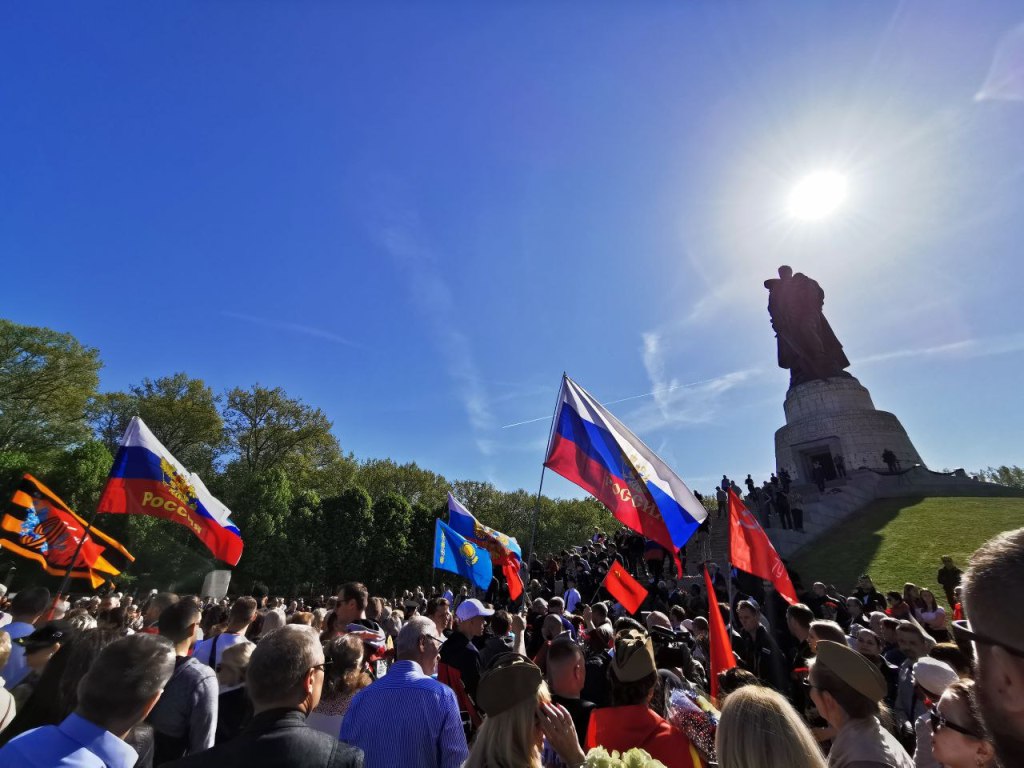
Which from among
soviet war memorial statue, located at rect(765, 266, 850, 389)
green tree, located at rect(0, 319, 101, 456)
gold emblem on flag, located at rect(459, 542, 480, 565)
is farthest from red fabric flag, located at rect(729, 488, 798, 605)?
green tree, located at rect(0, 319, 101, 456)

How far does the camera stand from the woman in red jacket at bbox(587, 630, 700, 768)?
275cm

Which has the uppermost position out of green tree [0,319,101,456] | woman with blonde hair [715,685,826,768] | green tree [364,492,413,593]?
green tree [0,319,101,456]

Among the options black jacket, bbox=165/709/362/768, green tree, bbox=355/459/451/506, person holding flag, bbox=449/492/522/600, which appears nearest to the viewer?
black jacket, bbox=165/709/362/768

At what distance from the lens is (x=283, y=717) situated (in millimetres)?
2254

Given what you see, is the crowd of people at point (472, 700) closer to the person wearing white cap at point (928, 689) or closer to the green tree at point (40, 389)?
the person wearing white cap at point (928, 689)

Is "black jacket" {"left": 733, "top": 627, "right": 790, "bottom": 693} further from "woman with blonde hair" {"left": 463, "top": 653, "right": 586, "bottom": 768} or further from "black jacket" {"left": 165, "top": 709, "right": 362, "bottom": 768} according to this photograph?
"black jacket" {"left": 165, "top": 709, "right": 362, "bottom": 768}

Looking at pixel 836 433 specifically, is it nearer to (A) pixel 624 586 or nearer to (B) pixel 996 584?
(A) pixel 624 586

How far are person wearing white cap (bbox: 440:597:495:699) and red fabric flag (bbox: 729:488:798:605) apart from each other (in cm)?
413

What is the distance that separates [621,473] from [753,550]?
255cm

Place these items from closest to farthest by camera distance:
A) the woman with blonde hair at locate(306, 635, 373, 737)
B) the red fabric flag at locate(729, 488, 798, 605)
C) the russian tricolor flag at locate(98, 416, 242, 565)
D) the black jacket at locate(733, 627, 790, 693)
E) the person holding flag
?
the woman with blonde hair at locate(306, 635, 373, 737)
the black jacket at locate(733, 627, 790, 693)
the red fabric flag at locate(729, 488, 798, 605)
the russian tricolor flag at locate(98, 416, 242, 565)
the person holding flag

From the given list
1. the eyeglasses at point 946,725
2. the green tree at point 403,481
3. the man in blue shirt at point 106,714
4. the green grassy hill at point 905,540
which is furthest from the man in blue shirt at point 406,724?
the green tree at point 403,481

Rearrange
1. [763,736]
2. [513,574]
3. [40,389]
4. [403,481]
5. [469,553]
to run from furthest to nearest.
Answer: [403,481] → [40,389] → [513,574] → [469,553] → [763,736]

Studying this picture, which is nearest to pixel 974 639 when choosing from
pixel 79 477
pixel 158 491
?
pixel 158 491

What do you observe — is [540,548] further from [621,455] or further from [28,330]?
[621,455]
